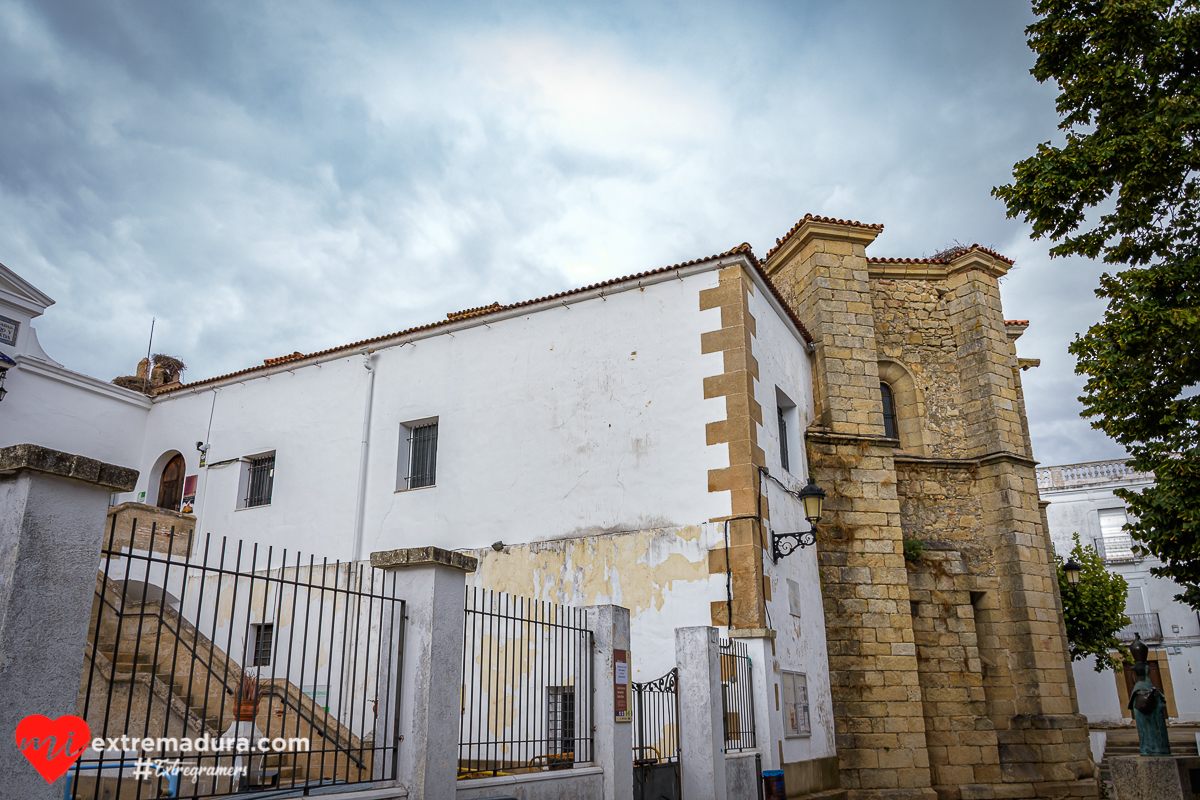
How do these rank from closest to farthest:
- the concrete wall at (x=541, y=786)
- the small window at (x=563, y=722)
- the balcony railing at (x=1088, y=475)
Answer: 1. the concrete wall at (x=541, y=786)
2. the small window at (x=563, y=722)
3. the balcony railing at (x=1088, y=475)

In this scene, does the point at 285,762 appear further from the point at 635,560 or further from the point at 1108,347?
the point at 1108,347

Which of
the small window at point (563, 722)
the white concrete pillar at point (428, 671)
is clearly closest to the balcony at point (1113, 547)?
the small window at point (563, 722)

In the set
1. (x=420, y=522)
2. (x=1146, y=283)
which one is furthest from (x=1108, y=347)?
(x=420, y=522)

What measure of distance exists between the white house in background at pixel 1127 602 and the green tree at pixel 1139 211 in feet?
71.2

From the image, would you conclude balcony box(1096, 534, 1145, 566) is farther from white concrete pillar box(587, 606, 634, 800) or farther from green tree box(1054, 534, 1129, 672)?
white concrete pillar box(587, 606, 634, 800)

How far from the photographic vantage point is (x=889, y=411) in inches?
647

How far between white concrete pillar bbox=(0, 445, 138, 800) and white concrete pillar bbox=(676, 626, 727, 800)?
6.18 m

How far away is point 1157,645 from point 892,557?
76.8 feet

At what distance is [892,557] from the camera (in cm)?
1319

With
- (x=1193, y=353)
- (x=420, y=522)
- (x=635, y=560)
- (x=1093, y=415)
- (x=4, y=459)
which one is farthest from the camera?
(x=420, y=522)

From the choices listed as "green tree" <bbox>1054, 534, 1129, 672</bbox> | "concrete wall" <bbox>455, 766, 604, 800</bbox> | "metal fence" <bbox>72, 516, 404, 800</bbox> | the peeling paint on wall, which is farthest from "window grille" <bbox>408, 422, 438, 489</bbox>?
"green tree" <bbox>1054, 534, 1129, 672</bbox>

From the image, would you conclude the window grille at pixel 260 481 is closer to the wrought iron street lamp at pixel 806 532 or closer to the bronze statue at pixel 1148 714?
the wrought iron street lamp at pixel 806 532

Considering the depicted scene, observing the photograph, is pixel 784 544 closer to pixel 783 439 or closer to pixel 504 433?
pixel 783 439

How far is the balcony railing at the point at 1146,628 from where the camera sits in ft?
98.3
